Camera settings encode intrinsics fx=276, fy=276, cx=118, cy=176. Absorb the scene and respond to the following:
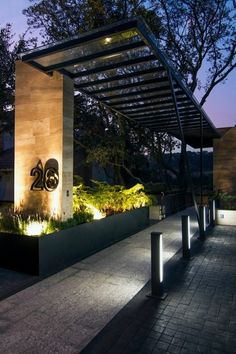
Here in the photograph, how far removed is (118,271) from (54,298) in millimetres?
1497

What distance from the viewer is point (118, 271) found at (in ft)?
17.2

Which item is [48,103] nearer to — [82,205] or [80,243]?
[82,205]

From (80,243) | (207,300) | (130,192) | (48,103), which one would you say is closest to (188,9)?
(130,192)

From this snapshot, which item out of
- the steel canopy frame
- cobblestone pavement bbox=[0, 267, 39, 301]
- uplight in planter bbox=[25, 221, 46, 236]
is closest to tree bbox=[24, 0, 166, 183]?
the steel canopy frame

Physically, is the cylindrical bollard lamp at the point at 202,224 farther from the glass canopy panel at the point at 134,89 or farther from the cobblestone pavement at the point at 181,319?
the glass canopy panel at the point at 134,89

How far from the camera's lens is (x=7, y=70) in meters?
14.4

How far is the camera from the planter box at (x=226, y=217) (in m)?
9.80

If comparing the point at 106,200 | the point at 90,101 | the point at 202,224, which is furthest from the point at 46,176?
the point at 90,101

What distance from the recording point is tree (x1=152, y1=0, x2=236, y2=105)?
15234mm

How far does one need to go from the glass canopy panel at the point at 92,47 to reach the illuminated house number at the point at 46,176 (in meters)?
2.21

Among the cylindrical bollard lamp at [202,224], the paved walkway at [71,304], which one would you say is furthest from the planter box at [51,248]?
the cylindrical bollard lamp at [202,224]

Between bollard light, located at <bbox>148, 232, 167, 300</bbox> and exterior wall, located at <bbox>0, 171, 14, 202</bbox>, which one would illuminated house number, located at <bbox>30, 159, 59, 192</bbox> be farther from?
exterior wall, located at <bbox>0, 171, 14, 202</bbox>

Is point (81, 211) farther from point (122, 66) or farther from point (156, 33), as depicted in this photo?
point (156, 33)

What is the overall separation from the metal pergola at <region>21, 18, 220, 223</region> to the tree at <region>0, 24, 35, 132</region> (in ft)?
23.5
